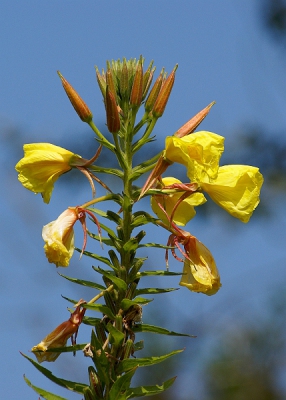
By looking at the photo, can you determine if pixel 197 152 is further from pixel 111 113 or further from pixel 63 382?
pixel 63 382

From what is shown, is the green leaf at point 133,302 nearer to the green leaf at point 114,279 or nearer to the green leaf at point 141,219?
the green leaf at point 114,279

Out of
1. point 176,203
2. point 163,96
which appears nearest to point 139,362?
point 176,203

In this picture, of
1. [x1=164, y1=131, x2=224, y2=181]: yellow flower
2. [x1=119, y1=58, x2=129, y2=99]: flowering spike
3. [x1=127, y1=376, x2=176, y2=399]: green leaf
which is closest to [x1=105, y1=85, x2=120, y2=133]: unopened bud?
[x1=164, y1=131, x2=224, y2=181]: yellow flower

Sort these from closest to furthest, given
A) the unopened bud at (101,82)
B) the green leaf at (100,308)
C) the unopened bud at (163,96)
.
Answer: the green leaf at (100,308), the unopened bud at (163,96), the unopened bud at (101,82)

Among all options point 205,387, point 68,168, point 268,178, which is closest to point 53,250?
point 68,168

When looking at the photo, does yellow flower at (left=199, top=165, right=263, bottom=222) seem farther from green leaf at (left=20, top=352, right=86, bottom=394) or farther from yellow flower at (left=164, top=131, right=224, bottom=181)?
green leaf at (left=20, top=352, right=86, bottom=394)

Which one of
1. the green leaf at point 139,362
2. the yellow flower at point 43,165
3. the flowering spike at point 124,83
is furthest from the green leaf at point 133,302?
the flowering spike at point 124,83
